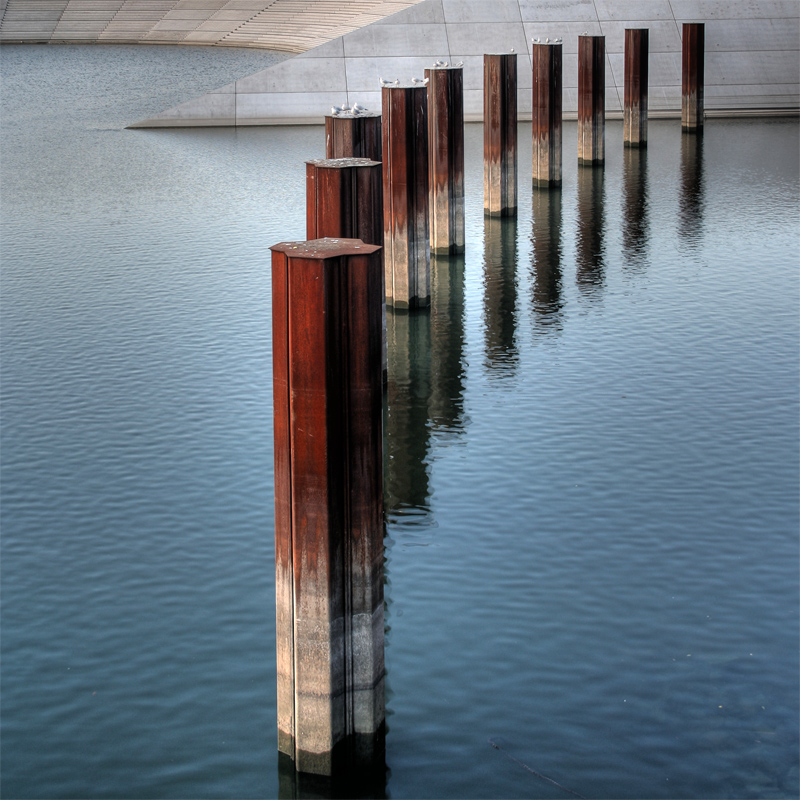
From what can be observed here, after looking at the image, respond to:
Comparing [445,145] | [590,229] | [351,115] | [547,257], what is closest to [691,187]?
[590,229]

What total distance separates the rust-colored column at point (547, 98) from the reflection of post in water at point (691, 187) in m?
2.13

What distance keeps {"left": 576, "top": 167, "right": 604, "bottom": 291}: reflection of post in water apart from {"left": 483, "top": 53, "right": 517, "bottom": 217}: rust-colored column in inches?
45.6

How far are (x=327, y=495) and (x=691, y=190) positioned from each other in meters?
14.8

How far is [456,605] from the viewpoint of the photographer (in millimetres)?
6434

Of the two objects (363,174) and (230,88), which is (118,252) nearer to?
(363,174)

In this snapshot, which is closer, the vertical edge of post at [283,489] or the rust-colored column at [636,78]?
the vertical edge of post at [283,489]

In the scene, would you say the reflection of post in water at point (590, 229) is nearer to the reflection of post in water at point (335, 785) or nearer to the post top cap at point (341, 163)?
the post top cap at point (341, 163)

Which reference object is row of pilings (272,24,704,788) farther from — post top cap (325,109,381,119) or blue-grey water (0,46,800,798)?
post top cap (325,109,381,119)

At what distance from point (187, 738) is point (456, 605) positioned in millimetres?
1730

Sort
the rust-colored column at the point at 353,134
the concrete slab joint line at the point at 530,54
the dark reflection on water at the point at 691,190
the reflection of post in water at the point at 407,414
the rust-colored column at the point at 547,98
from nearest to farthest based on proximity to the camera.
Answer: the reflection of post in water at the point at 407,414 < the rust-colored column at the point at 353,134 < the dark reflection on water at the point at 691,190 < the rust-colored column at the point at 547,98 < the concrete slab joint line at the point at 530,54

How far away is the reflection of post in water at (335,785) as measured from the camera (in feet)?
16.1

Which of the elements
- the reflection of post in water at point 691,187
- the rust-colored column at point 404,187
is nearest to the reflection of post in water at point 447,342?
the rust-colored column at point 404,187

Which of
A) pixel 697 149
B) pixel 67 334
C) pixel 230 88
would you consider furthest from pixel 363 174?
pixel 230 88

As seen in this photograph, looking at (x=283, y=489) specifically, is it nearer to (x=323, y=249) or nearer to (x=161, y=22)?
(x=323, y=249)
